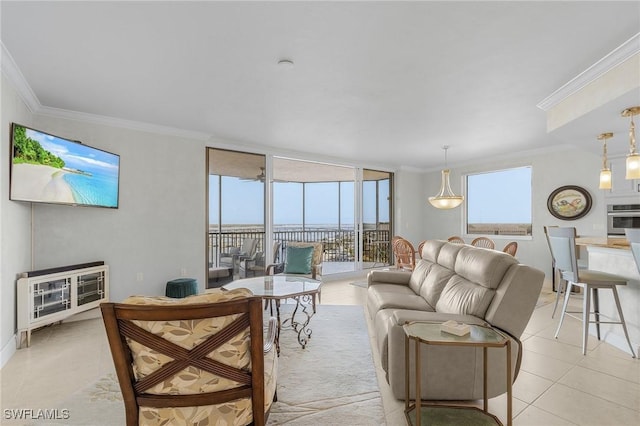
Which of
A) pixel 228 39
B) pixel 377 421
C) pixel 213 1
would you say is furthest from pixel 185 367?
pixel 228 39

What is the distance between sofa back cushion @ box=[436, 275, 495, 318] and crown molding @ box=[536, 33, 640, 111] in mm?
2102

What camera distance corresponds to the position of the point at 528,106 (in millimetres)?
3697

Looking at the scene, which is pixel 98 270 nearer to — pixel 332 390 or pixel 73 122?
pixel 73 122

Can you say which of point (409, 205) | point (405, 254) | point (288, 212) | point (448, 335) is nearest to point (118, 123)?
point (288, 212)

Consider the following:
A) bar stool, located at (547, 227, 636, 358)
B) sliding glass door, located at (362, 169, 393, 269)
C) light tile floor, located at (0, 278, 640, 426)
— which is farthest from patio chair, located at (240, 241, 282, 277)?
bar stool, located at (547, 227, 636, 358)

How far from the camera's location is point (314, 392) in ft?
7.68

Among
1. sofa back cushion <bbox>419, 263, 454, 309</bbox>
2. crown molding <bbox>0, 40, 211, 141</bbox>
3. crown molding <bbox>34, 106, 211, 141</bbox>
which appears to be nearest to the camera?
crown molding <bbox>0, 40, 211, 141</bbox>

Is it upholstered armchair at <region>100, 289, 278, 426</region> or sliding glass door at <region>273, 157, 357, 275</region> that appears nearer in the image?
upholstered armchair at <region>100, 289, 278, 426</region>

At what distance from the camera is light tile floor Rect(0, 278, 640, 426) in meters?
2.10

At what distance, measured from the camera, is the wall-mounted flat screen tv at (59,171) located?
2.99 m

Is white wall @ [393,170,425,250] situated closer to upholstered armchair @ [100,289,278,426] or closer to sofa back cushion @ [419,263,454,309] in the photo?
sofa back cushion @ [419,263,454,309]

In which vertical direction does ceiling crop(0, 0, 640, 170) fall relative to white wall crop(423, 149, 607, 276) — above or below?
above

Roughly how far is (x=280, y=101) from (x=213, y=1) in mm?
1652

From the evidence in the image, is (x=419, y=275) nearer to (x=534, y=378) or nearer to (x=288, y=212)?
(x=534, y=378)
